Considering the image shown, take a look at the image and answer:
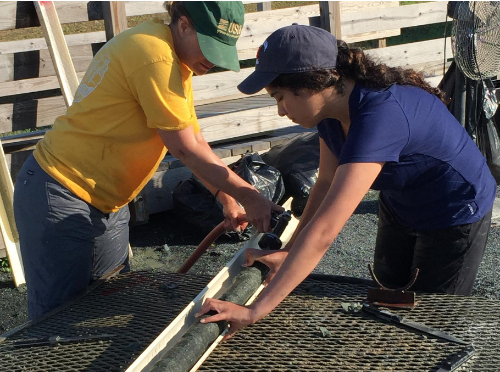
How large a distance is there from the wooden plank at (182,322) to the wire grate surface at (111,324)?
10cm

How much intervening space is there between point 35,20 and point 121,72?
301 centimetres

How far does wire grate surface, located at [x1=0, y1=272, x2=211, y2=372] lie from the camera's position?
6.24 feet

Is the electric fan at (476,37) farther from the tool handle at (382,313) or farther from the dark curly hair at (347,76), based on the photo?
the tool handle at (382,313)

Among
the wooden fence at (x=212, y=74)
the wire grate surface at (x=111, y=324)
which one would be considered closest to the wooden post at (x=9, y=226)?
the wooden fence at (x=212, y=74)

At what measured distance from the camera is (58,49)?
477 cm

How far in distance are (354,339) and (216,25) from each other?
4.07 ft

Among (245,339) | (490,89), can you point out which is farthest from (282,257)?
(490,89)

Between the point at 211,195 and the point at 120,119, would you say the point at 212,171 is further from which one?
the point at 211,195

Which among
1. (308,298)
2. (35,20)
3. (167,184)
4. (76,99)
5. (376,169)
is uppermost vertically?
(35,20)

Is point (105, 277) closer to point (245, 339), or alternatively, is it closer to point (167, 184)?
point (245, 339)

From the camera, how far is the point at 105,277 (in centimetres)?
260

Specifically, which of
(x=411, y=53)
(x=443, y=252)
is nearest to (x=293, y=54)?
(x=443, y=252)

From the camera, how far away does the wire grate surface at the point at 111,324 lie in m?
1.90

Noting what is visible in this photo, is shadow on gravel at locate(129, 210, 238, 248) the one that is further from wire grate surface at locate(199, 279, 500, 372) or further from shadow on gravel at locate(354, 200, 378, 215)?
wire grate surface at locate(199, 279, 500, 372)
